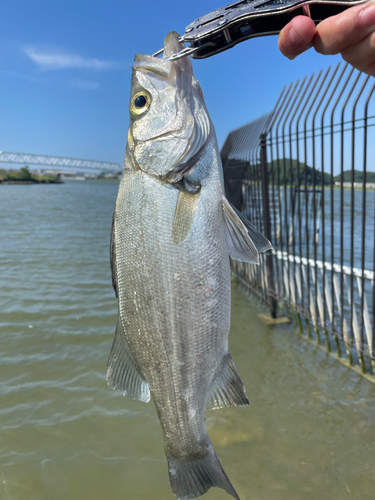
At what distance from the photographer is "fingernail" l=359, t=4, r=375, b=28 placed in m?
1.58

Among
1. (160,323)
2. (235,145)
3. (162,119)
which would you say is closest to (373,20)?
(162,119)

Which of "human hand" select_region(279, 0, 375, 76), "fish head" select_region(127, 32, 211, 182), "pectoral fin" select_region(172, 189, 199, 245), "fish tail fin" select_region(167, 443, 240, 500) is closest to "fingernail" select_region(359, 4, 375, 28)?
"human hand" select_region(279, 0, 375, 76)

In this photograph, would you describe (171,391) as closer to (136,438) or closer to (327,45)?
(327,45)

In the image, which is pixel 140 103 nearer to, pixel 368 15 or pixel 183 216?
pixel 183 216

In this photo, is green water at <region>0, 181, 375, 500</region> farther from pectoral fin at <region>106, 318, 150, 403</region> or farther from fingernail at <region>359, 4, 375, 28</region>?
fingernail at <region>359, 4, 375, 28</region>

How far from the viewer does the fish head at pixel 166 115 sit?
2.06 metres

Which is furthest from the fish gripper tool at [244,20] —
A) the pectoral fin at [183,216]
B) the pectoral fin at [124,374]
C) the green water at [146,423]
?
the green water at [146,423]

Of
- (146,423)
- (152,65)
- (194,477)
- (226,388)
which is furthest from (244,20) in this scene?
(146,423)

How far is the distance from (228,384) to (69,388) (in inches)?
145

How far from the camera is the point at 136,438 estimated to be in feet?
13.7

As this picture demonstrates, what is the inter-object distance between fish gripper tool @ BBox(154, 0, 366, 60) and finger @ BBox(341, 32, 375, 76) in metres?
0.19

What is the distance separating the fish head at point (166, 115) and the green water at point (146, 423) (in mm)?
3150

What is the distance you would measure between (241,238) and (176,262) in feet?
1.33

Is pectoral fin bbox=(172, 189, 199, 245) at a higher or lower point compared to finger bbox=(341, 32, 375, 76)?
lower
